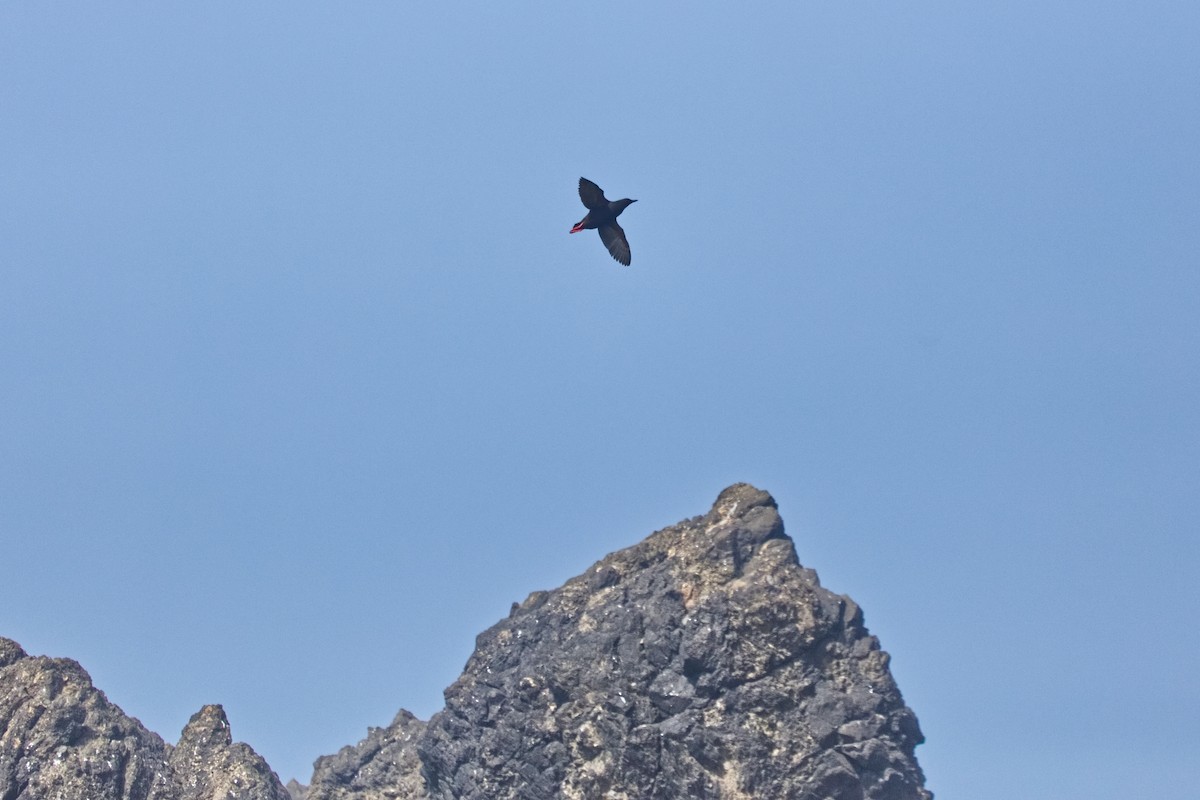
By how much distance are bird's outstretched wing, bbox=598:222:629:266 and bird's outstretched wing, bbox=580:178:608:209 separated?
1130mm

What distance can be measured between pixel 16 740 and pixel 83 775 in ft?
8.96

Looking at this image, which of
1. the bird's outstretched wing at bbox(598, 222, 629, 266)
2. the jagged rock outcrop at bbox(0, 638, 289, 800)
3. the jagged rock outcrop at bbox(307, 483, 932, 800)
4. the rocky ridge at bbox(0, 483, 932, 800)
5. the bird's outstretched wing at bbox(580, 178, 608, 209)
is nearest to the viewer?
the jagged rock outcrop at bbox(307, 483, 932, 800)

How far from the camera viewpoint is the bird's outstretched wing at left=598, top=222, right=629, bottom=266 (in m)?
51.2

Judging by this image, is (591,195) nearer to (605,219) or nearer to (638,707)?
(605,219)

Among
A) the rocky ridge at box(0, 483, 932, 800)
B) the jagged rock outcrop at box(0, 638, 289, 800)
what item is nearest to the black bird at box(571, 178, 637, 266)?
the rocky ridge at box(0, 483, 932, 800)

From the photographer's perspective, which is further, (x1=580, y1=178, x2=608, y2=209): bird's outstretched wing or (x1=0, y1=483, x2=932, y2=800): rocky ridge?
(x1=580, y1=178, x2=608, y2=209): bird's outstretched wing

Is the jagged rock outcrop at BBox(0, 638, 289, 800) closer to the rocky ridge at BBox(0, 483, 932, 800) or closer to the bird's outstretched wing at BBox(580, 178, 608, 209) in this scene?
the rocky ridge at BBox(0, 483, 932, 800)

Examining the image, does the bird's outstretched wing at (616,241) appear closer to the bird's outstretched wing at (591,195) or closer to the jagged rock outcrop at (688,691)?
the bird's outstretched wing at (591,195)

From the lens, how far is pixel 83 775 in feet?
146

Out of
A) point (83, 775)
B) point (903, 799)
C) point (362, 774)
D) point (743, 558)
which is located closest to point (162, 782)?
point (83, 775)

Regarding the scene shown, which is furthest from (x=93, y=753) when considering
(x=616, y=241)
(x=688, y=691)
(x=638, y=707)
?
(x=616, y=241)

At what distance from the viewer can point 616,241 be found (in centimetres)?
5125

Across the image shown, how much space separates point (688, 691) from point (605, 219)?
60.0 feet

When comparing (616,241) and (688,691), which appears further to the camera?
(616,241)
